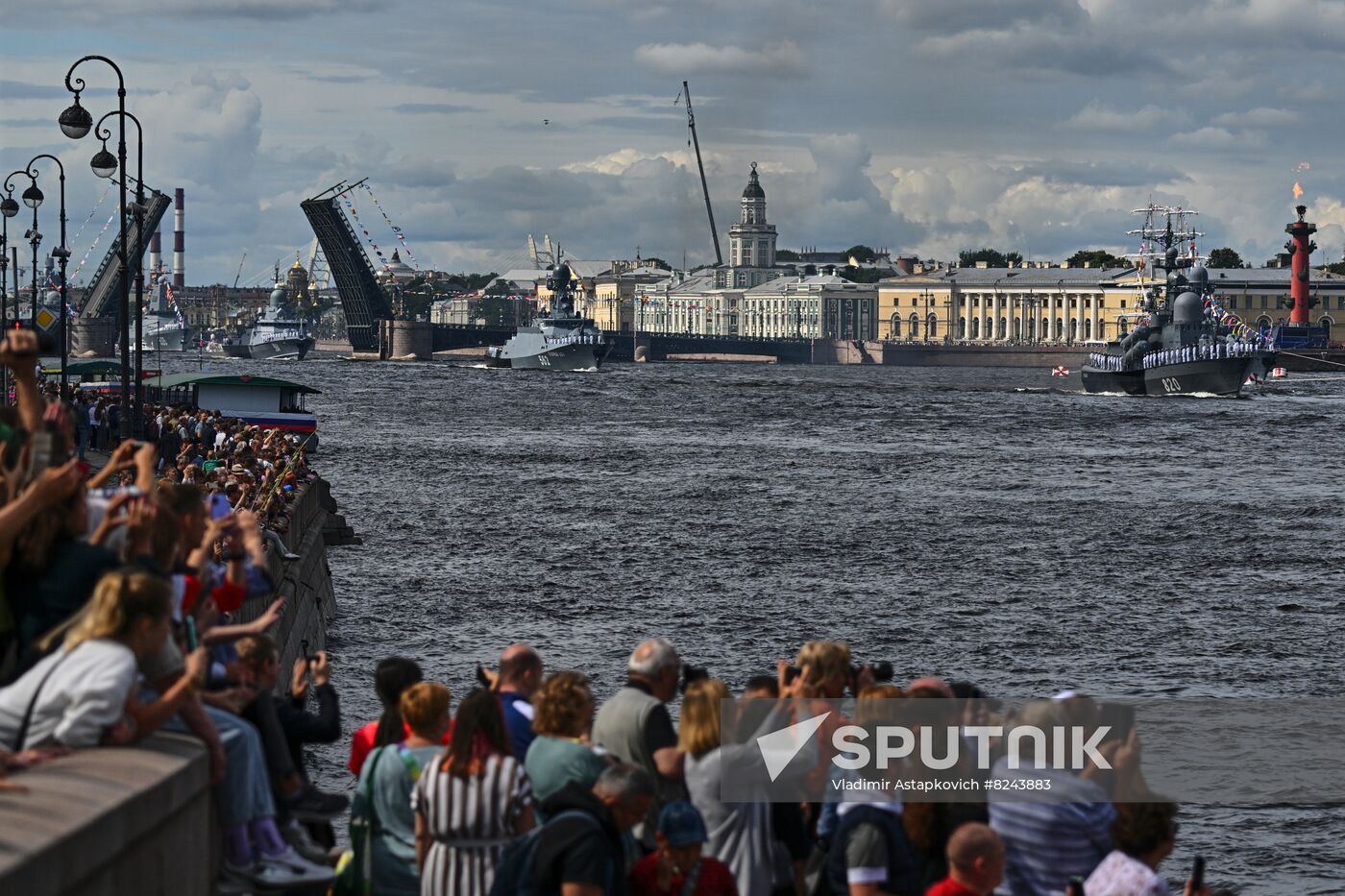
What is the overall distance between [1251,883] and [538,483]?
100 feet

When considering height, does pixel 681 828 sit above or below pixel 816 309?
below

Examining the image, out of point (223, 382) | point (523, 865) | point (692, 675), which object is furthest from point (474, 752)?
point (223, 382)

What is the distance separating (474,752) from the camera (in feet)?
16.9

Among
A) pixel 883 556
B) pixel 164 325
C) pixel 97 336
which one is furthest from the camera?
pixel 164 325

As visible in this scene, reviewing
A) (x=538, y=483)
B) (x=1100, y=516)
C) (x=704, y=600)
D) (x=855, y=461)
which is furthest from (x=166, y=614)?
(x=855, y=461)

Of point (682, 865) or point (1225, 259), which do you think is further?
point (1225, 259)

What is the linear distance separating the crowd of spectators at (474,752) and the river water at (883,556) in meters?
6.65

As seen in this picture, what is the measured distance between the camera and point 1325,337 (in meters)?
138

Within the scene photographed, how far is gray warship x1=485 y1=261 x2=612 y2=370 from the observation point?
126 meters

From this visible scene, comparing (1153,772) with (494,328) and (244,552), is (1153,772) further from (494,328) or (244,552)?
(494,328)

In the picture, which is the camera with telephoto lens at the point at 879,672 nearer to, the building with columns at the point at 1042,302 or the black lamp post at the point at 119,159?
the black lamp post at the point at 119,159

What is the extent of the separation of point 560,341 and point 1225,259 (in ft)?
219

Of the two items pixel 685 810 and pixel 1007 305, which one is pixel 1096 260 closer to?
pixel 1007 305

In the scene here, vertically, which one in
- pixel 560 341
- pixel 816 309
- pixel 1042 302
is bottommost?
pixel 560 341
